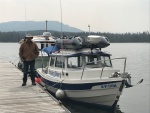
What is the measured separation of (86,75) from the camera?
12680 mm

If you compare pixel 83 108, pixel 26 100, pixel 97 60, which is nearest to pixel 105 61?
pixel 97 60

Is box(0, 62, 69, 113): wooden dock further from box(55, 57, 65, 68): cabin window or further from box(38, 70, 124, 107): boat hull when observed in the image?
box(55, 57, 65, 68): cabin window

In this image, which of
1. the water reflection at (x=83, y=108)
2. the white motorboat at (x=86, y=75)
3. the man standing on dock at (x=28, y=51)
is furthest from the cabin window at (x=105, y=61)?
the man standing on dock at (x=28, y=51)

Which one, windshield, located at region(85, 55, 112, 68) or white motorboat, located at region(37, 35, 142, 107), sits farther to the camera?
windshield, located at region(85, 55, 112, 68)

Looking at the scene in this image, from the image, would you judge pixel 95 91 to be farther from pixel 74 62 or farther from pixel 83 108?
pixel 74 62

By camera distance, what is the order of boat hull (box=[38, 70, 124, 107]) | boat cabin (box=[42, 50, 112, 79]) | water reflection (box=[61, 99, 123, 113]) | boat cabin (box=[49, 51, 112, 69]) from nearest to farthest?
1. boat hull (box=[38, 70, 124, 107])
2. boat cabin (box=[42, 50, 112, 79])
3. water reflection (box=[61, 99, 123, 113])
4. boat cabin (box=[49, 51, 112, 69])

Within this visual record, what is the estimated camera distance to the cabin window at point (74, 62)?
13.5 meters

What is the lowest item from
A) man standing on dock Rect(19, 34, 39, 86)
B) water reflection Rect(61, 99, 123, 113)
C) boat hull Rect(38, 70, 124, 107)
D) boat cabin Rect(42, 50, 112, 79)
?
water reflection Rect(61, 99, 123, 113)

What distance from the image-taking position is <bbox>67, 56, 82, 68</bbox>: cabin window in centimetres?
1347

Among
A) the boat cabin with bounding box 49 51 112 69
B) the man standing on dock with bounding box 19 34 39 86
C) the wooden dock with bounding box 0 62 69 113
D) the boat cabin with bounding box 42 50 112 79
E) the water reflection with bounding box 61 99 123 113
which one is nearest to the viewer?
the wooden dock with bounding box 0 62 69 113

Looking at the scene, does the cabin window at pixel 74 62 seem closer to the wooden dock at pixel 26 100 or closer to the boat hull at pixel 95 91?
the boat hull at pixel 95 91

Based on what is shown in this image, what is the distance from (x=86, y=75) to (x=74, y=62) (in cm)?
122

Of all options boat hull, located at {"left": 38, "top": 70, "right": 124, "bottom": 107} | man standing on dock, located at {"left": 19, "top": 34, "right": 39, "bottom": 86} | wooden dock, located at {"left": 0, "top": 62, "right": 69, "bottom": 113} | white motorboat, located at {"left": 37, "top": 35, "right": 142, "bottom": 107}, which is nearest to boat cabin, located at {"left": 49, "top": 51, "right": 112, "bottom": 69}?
white motorboat, located at {"left": 37, "top": 35, "right": 142, "bottom": 107}

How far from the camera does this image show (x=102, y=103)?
1297cm
